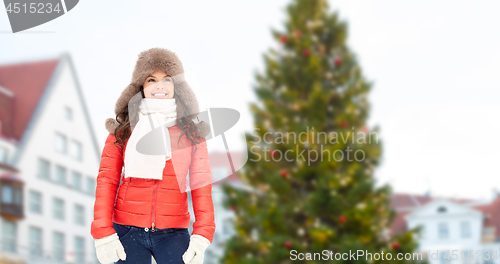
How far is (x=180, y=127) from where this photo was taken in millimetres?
1082

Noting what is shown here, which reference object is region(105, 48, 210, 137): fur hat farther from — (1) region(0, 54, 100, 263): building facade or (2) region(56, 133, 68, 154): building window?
(2) region(56, 133, 68, 154): building window

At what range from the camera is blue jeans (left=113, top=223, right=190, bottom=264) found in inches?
39.2

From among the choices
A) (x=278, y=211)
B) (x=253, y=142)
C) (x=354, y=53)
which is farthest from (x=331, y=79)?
(x=278, y=211)

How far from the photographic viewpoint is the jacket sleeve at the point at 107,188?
0.96 meters

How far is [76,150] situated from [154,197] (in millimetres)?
8939

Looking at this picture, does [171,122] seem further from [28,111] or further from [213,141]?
[28,111]

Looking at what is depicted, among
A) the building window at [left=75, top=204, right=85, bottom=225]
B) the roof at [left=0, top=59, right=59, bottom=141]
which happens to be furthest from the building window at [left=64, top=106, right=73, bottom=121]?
the building window at [left=75, top=204, right=85, bottom=225]

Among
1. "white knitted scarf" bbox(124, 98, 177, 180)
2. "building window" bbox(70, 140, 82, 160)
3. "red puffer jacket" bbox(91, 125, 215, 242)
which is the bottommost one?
"building window" bbox(70, 140, 82, 160)

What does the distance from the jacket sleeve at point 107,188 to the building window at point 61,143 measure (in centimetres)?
866

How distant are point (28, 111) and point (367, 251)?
7.79 m

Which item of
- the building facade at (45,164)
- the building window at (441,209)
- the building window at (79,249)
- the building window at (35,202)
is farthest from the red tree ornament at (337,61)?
the building window at (35,202)

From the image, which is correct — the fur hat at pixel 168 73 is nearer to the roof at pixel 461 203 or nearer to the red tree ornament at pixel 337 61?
the red tree ornament at pixel 337 61

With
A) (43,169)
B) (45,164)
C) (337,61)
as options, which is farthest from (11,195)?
(337,61)

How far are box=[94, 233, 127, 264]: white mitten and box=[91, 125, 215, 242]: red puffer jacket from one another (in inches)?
1.1
